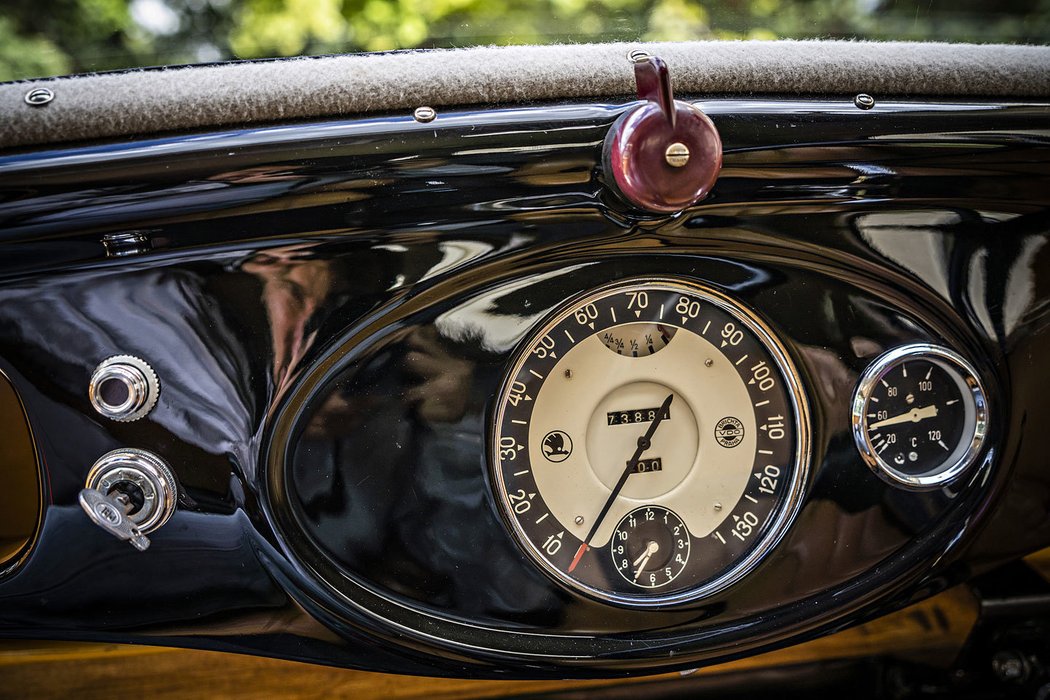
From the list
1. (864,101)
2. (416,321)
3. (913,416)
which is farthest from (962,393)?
(416,321)

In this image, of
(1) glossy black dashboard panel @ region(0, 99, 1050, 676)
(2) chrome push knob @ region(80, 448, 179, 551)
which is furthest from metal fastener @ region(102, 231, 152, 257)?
(2) chrome push knob @ region(80, 448, 179, 551)

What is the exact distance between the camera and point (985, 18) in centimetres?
145

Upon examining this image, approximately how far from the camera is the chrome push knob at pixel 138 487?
3.53ft

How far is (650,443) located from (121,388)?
0.66m

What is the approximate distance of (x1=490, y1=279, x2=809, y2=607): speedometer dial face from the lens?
114 cm

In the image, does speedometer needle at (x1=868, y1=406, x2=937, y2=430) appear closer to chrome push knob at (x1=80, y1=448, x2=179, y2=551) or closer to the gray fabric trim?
the gray fabric trim

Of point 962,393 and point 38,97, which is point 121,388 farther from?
point 962,393

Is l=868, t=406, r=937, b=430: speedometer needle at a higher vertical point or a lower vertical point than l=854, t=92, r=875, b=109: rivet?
lower

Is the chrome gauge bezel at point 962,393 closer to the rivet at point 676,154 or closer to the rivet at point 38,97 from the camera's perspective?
the rivet at point 676,154

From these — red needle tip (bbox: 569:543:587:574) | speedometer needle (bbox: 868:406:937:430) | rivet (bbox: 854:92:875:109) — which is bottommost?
red needle tip (bbox: 569:543:587:574)

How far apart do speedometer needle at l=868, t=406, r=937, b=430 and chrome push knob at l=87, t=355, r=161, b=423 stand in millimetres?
943

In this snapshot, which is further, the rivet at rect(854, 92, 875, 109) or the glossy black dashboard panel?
the rivet at rect(854, 92, 875, 109)

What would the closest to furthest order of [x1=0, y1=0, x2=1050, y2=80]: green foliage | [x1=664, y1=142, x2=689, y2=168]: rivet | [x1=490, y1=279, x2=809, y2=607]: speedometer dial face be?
[x1=664, y1=142, x2=689, y2=168]: rivet < [x1=490, y1=279, x2=809, y2=607]: speedometer dial face < [x1=0, y1=0, x2=1050, y2=80]: green foliage

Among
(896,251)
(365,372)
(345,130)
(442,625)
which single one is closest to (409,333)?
(365,372)
